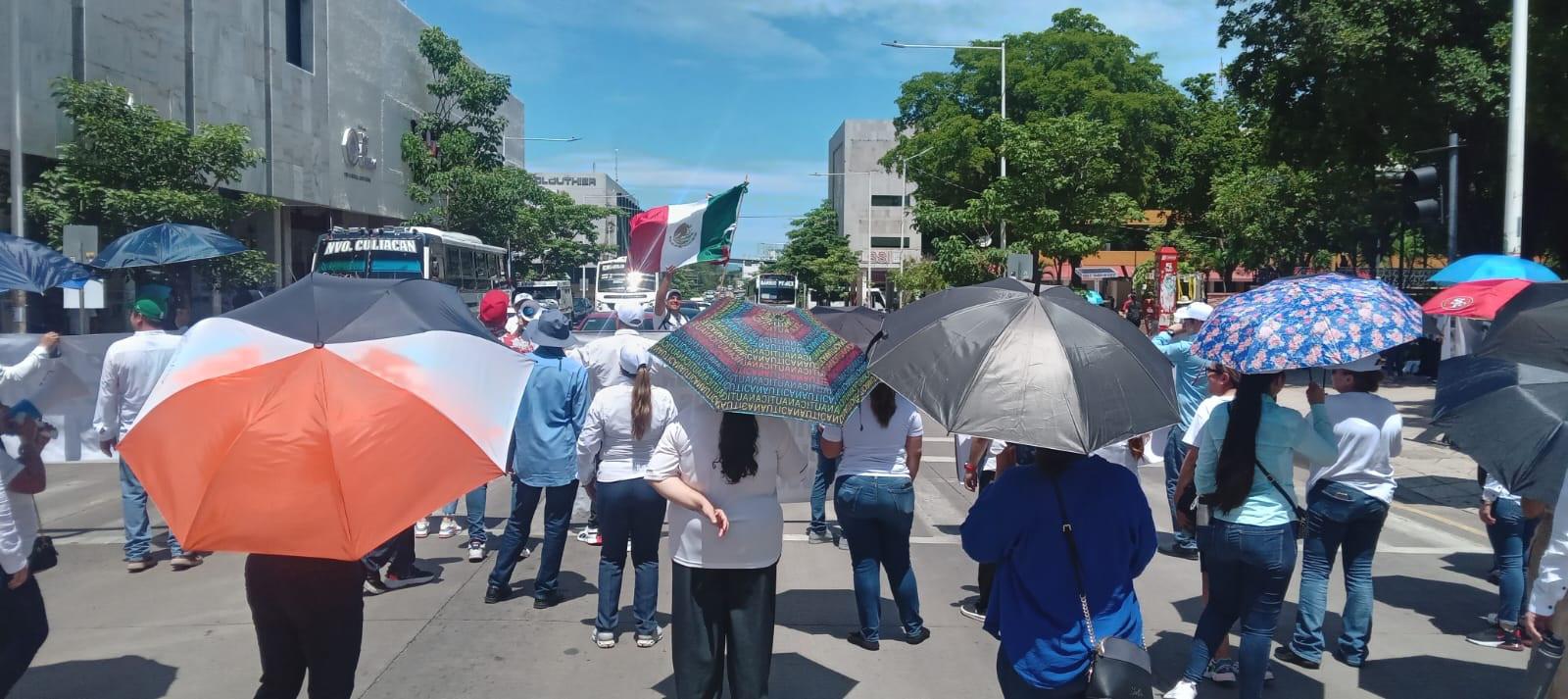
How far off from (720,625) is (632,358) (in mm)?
1784

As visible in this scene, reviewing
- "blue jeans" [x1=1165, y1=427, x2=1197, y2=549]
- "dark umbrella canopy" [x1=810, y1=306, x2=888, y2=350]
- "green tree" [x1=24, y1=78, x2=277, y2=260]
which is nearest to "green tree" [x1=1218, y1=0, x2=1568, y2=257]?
"blue jeans" [x1=1165, y1=427, x2=1197, y2=549]

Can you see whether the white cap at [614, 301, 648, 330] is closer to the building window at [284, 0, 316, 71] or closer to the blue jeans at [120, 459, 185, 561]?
the blue jeans at [120, 459, 185, 561]

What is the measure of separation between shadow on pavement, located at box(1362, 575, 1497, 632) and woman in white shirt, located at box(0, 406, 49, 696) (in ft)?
24.7

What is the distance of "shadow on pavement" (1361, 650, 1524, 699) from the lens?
5.46 meters

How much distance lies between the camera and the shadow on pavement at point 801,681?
17.4ft

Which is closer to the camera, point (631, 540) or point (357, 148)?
point (631, 540)

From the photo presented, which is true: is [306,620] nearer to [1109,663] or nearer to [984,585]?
[1109,663]

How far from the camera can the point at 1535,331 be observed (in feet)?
13.3

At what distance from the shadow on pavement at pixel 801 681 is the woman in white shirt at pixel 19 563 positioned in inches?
107

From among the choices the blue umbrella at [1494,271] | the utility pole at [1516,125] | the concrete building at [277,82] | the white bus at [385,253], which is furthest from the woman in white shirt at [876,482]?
the concrete building at [277,82]

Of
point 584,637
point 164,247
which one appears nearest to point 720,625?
point 584,637

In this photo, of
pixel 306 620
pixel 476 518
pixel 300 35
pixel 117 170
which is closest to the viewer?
pixel 306 620

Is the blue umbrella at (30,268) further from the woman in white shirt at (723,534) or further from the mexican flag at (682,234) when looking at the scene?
the mexican flag at (682,234)

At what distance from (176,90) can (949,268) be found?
2123 centimetres
